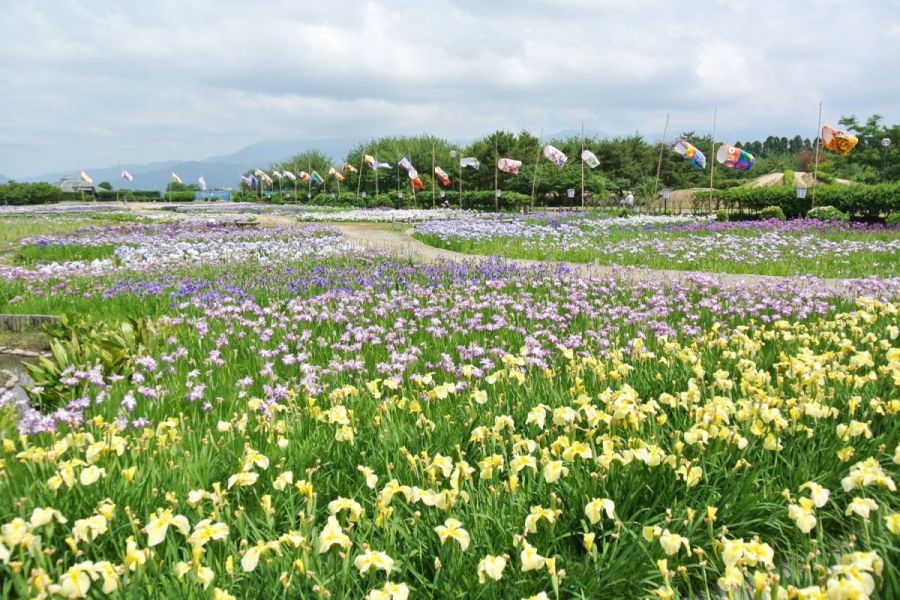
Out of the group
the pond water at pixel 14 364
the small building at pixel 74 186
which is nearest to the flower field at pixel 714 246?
the pond water at pixel 14 364

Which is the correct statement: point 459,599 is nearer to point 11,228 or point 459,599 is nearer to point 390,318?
point 390,318

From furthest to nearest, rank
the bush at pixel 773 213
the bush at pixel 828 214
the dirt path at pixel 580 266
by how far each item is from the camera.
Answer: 1. the bush at pixel 773 213
2. the bush at pixel 828 214
3. the dirt path at pixel 580 266

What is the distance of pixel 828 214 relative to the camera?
66.2ft

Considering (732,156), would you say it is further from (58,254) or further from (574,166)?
(58,254)

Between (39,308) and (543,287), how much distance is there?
274 inches

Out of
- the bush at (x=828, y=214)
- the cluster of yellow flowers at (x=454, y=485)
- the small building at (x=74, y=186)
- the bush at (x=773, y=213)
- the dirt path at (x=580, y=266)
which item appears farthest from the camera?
the small building at (x=74, y=186)

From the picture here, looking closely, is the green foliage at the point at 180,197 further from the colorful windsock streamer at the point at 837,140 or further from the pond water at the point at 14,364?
the pond water at the point at 14,364

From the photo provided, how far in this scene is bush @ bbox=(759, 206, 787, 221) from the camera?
22.7 meters

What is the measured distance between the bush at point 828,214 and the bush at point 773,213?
126 centimetres

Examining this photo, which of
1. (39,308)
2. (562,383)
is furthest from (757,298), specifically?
(39,308)

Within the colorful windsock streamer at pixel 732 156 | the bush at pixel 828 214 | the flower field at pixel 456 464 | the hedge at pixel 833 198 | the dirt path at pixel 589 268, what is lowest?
the flower field at pixel 456 464

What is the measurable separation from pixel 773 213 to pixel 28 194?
202 feet

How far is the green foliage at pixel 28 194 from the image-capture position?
5281cm

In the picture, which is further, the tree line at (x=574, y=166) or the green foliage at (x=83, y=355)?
the tree line at (x=574, y=166)
